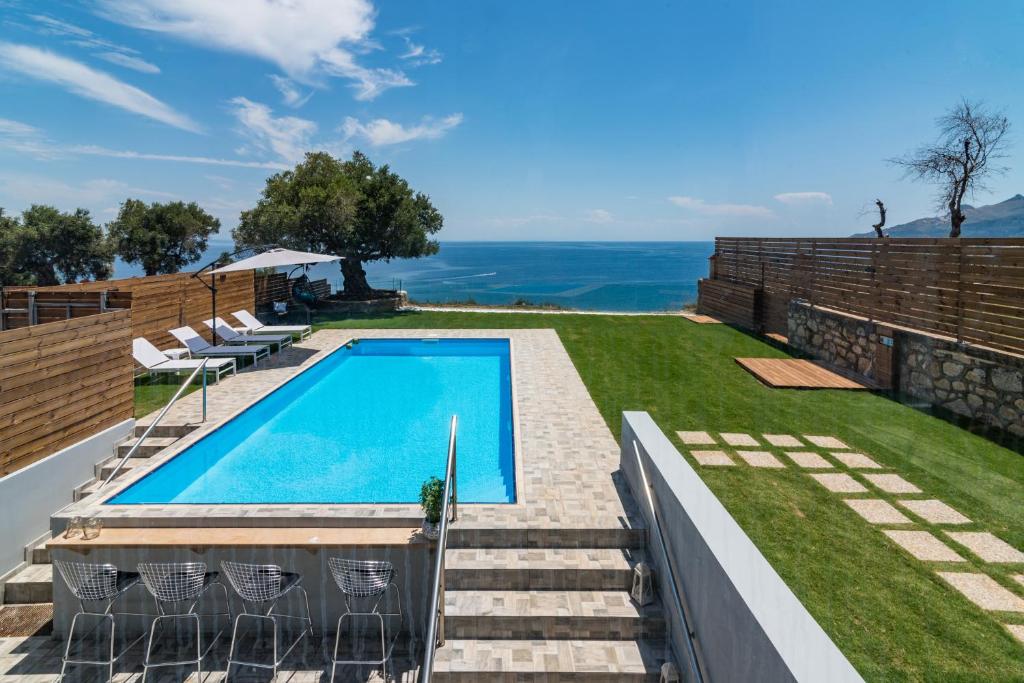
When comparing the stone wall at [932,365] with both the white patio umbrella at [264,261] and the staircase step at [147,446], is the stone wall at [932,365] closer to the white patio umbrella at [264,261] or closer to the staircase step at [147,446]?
the staircase step at [147,446]

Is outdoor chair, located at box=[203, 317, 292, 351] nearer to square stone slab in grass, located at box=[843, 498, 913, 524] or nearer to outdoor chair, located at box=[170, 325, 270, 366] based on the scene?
outdoor chair, located at box=[170, 325, 270, 366]

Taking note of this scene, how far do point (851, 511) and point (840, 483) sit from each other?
0.66 metres

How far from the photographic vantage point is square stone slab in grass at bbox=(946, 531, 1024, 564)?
4090mm

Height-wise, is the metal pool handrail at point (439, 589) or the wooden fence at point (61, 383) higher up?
the wooden fence at point (61, 383)

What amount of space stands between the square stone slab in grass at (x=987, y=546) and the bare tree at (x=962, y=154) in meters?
16.0

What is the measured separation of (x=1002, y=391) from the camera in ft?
22.6

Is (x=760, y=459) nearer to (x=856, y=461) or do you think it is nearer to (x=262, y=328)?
(x=856, y=461)

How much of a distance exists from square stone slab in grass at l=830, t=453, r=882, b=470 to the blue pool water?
3.70m

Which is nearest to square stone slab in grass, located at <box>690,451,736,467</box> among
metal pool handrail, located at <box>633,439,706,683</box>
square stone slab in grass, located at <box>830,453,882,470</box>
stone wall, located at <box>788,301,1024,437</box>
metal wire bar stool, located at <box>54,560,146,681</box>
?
square stone slab in grass, located at <box>830,453,882,470</box>

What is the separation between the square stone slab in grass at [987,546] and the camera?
4.09m

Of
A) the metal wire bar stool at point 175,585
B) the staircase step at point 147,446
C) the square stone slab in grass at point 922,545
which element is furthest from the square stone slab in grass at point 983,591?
the staircase step at point 147,446

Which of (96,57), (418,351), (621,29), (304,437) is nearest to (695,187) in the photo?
(621,29)

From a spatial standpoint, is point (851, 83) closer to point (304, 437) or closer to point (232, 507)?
point (304, 437)

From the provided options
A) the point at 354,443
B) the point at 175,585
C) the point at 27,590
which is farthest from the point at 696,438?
the point at 27,590
